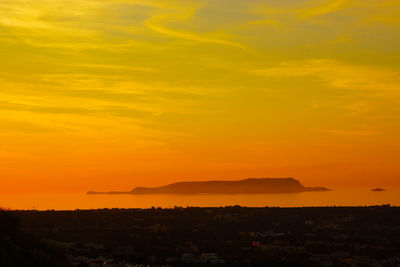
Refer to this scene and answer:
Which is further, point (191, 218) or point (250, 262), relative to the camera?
point (191, 218)

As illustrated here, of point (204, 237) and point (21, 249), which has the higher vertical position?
point (204, 237)

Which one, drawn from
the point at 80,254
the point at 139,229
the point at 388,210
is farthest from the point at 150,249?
the point at 388,210

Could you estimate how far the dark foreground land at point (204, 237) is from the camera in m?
40.6

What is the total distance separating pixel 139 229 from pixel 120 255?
25.9m

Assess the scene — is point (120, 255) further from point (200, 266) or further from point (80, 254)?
point (200, 266)

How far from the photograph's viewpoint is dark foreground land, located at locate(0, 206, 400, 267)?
40.6 meters

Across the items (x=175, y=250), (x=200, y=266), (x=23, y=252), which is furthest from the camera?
(x=175, y=250)

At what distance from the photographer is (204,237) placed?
83062 mm

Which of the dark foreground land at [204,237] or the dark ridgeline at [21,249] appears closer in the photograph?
the dark ridgeline at [21,249]

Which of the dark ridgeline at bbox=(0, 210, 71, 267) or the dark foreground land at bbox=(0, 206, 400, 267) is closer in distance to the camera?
the dark ridgeline at bbox=(0, 210, 71, 267)

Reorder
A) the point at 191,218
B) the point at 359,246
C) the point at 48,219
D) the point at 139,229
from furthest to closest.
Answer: the point at 191,218
the point at 48,219
the point at 139,229
the point at 359,246

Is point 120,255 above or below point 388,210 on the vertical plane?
below

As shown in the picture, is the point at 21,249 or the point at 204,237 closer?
the point at 21,249

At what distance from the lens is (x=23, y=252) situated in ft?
114
